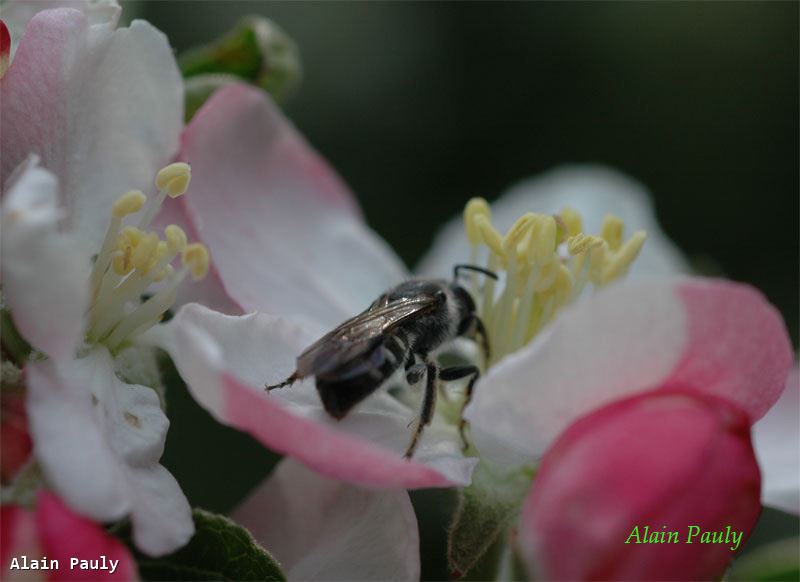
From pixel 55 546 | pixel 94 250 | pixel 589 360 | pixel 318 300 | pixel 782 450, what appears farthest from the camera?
pixel 318 300

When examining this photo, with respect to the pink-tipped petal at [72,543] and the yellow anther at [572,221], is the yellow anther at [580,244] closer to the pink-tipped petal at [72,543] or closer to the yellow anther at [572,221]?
the yellow anther at [572,221]

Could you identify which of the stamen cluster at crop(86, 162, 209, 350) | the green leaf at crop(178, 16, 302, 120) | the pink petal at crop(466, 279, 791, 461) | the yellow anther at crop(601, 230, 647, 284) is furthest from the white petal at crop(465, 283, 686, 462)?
the green leaf at crop(178, 16, 302, 120)

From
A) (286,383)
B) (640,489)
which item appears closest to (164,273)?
(286,383)

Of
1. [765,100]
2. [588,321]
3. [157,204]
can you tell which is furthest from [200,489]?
[765,100]

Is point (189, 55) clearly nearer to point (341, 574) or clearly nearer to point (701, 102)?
point (341, 574)

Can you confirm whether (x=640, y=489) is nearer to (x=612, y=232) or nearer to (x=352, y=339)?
(x=352, y=339)

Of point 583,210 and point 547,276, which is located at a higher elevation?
point 547,276
